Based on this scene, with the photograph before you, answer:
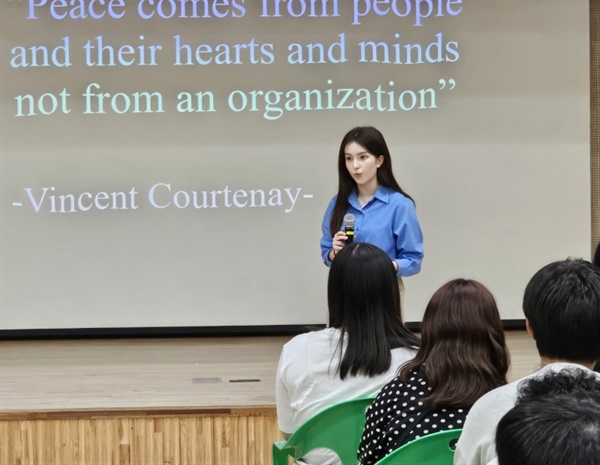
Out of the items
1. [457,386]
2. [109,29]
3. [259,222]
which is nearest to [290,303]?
[259,222]

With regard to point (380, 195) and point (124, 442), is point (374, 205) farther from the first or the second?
point (124, 442)

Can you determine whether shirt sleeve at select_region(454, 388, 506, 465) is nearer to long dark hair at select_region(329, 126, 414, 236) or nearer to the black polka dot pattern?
the black polka dot pattern

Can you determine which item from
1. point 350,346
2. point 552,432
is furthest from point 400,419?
point 552,432

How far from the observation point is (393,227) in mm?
3350

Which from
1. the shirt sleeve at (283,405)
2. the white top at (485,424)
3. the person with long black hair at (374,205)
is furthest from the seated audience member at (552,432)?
the person with long black hair at (374,205)

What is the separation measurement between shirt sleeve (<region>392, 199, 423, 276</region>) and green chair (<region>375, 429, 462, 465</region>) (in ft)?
5.45

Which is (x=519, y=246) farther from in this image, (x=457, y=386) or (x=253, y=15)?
(x=457, y=386)

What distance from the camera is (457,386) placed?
1.77 m

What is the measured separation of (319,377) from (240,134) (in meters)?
1.84

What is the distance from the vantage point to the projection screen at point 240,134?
3771mm

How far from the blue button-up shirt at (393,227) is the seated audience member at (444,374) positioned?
1.42m

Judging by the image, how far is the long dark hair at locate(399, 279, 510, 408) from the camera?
5.82 feet

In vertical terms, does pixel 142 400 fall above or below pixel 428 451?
below

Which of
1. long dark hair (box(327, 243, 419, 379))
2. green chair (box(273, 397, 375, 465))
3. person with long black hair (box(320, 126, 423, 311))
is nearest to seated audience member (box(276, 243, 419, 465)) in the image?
long dark hair (box(327, 243, 419, 379))
